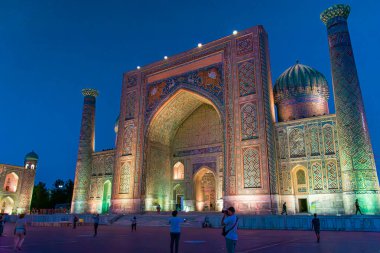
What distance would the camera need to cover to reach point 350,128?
11008 mm

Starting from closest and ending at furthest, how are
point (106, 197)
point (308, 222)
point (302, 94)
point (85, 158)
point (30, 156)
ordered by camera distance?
1. point (308, 222)
2. point (302, 94)
3. point (106, 197)
4. point (85, 158)
5. point (30, 156)

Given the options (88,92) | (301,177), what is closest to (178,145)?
(88,92)

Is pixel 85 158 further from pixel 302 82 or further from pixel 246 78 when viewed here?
pixel 302 82

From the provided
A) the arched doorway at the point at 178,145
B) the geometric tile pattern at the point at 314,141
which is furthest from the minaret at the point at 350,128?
the arched doorway at the point at 178,145

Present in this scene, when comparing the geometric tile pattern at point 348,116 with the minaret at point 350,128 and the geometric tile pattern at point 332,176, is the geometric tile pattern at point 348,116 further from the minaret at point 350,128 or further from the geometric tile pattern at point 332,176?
the geometric tile pattern at point 332,176

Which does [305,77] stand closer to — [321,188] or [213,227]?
[321,188]

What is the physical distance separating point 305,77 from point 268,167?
6.03 m

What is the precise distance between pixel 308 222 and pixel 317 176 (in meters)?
3.79

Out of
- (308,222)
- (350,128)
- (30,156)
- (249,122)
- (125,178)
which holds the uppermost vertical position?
(30,156)

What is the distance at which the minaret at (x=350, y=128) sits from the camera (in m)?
10.3

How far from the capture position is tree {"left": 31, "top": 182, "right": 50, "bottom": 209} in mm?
32219

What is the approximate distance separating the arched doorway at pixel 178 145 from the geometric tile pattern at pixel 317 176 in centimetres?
485

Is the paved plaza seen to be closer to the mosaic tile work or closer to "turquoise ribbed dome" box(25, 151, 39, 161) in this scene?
the mosaic tile work

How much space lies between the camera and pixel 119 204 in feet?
52.9
